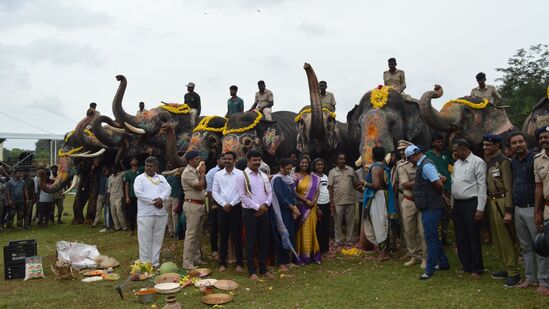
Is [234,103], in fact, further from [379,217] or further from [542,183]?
[542,183]

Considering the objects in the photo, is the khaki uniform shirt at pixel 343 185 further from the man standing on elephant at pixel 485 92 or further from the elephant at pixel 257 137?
the man standing on elephant at pixel 485 92

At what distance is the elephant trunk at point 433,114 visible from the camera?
856 centimetres

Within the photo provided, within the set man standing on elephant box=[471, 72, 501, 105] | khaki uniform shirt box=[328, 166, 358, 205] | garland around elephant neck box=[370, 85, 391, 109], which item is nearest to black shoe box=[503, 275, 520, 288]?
khaki uniform shirt box=[328, 166, 358, 205]

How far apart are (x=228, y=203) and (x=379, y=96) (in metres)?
4.01

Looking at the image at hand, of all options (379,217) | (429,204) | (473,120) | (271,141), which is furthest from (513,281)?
(271,141)

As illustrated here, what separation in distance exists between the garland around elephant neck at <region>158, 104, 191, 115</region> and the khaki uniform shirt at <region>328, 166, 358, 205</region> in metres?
5.35

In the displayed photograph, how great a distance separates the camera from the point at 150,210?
7504mm

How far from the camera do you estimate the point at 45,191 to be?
1245cm

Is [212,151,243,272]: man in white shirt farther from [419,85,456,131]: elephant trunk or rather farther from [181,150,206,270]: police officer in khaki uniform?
[419,85,456,131]: elephant trunk

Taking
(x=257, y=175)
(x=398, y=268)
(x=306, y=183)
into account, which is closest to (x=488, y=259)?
(x=398, y=268)

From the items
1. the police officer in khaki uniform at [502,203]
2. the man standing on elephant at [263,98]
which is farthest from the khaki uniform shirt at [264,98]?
the police officer in khaki uniform at [502,203]

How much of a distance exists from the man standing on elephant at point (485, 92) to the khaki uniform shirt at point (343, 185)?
386 centimetres

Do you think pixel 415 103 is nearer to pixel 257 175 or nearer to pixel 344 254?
pixel 344 254

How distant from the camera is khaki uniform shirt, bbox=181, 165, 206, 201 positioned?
7.48 m
